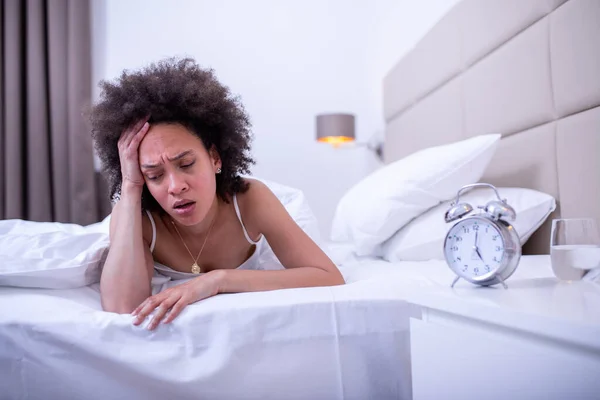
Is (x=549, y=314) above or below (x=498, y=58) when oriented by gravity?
below

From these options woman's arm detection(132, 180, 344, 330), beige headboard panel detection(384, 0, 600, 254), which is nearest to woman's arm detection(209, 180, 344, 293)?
woman's arm detection(132, 180, 344, 330)

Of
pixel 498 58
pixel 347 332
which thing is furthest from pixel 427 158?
pixel 347 332

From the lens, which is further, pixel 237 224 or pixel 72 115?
pixel 72 115

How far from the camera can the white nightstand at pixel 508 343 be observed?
614 millimetres

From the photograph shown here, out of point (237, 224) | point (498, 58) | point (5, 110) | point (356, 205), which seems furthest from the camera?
point (5, 110)

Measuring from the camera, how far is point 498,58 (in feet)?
5.82

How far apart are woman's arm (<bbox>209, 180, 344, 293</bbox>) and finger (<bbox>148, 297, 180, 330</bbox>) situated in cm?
14

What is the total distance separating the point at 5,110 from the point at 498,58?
294cm

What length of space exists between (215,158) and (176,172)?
22 centimetres

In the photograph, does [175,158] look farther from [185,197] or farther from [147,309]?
[147,309]

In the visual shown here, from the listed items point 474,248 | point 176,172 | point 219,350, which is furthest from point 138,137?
point 474,248

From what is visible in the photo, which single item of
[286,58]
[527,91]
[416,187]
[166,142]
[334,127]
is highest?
[286,58]

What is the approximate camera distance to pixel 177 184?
1.24 m

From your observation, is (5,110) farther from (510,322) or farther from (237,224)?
(510,322)
